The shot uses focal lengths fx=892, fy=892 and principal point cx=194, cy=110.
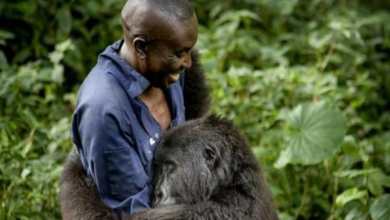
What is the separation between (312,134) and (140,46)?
2.12 meters

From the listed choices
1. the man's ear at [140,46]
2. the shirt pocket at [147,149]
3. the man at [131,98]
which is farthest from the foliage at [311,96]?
the man's ear at [140,46]

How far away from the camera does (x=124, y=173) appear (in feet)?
13.2

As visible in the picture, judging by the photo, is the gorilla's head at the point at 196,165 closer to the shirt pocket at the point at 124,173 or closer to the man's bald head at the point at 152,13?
the shirt pocket at the point at 124,173

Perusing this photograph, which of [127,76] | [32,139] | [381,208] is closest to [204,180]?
[127,76]

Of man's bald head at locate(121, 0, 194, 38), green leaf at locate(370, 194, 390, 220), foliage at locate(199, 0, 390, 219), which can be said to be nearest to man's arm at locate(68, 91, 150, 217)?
man's bald head at locate(121, 0, 194, 38)

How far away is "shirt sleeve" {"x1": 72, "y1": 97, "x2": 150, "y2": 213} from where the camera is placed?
396cm

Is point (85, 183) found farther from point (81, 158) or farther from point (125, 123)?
point (125, 123)

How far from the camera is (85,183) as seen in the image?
431cm

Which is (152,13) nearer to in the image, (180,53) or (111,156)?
(180,53)

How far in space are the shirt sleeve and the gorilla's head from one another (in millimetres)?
103

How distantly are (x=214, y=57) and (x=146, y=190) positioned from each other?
8.76 feet

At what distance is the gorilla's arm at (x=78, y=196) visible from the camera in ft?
13.6

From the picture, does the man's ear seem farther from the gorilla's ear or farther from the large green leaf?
the large green leaf

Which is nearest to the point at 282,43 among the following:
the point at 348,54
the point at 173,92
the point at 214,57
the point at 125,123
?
the point at 348,54
